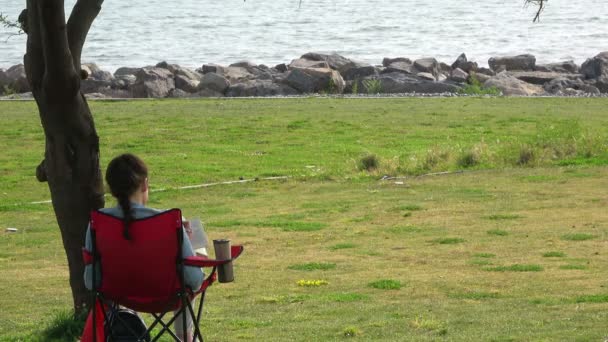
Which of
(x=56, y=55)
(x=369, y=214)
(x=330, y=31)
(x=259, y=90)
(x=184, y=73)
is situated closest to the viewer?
(x=56, y=55)

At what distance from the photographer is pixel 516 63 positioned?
152ft

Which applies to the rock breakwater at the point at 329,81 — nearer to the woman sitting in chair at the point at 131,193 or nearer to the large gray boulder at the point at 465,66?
the large gray boulder at the point at 465,66

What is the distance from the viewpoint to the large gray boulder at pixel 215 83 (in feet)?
124

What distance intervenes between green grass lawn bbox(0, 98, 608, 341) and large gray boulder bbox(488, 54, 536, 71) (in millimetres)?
14456

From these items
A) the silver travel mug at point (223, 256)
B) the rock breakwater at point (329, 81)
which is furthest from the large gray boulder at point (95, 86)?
the silver travel mug at point (223, 256)

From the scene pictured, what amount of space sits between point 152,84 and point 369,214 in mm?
22344

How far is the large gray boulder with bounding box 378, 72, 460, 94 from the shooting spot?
3697 cm

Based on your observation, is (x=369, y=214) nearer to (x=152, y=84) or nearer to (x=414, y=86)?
(x=414, y=86)

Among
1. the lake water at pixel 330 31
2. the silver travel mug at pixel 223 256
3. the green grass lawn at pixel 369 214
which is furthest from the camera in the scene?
the lake water at pixel 330 31

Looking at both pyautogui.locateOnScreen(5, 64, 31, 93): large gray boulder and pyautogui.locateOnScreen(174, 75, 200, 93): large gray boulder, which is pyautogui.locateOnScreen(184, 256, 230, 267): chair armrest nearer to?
pyautogui.locateOnScreen(174, 75, 200, 93): large gray boulder

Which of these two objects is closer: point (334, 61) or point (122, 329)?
point (122, 329)

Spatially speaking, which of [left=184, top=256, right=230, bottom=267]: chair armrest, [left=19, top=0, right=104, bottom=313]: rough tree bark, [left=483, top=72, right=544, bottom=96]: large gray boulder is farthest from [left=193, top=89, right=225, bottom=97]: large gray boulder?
[left=184, top=256, right=230, bottom=267]: chair armrest

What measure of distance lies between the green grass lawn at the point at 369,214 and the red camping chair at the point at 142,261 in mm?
1834

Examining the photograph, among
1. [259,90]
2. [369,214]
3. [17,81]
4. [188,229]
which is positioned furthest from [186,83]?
[188,229]
